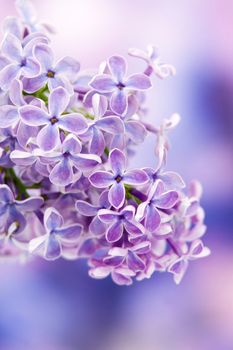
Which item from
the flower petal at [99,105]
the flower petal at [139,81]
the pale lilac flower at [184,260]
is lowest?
the pale lilac flower at [184,260]

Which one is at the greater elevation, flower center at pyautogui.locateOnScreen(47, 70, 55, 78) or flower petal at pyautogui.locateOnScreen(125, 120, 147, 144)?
flower center at pyautogui.locateOnScreen(47, 70, 55, 78)

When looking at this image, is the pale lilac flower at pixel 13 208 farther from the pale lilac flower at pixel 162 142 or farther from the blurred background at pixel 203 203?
the blurred background at pixel 203 203

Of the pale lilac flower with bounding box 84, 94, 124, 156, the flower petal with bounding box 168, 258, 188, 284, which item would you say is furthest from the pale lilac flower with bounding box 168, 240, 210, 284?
the pale lilac flower with bounding box 84, 94, 124, 156

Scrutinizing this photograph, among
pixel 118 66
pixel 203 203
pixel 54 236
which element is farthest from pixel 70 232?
pixel 203 203

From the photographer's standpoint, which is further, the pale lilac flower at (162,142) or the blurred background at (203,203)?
the blurred background at (203,203)

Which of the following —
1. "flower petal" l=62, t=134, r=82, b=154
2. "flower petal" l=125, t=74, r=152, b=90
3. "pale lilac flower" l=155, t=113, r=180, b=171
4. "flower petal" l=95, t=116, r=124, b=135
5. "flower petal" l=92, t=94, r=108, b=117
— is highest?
"flower petal" l=125, t=74, r=152, b=90

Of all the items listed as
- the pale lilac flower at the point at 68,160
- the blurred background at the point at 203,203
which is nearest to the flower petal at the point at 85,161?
the pale lilac flower at the point at 68,160

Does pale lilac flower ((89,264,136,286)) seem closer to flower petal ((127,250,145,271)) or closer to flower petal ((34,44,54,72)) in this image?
flower petal ((127,250,145,271))
